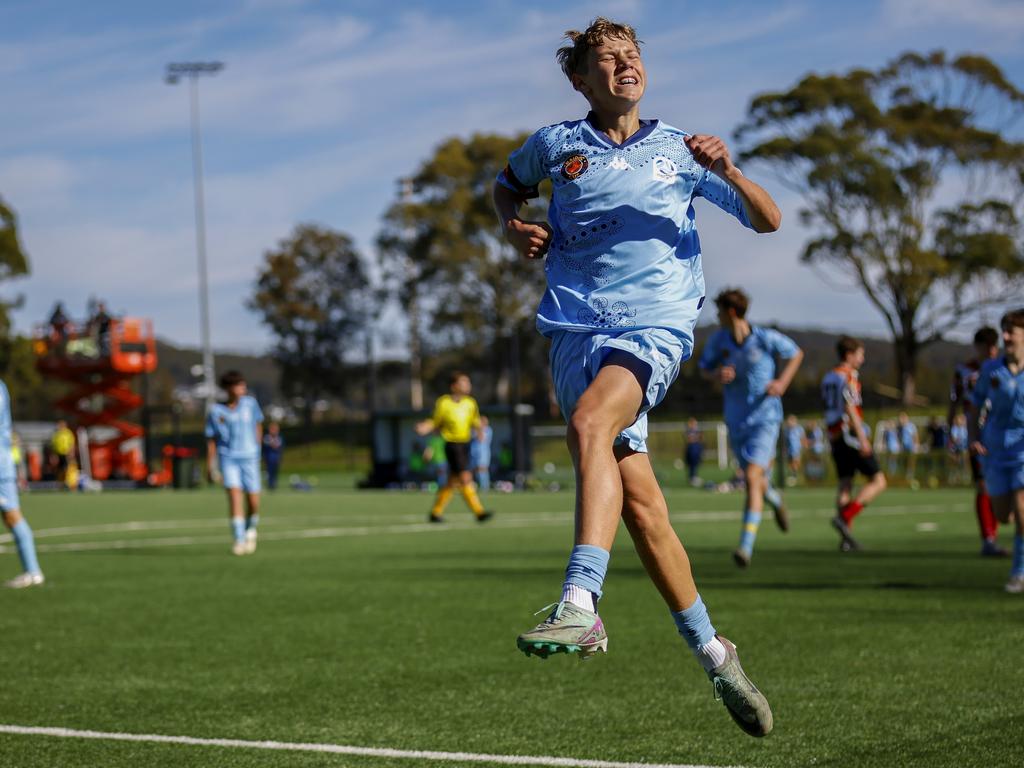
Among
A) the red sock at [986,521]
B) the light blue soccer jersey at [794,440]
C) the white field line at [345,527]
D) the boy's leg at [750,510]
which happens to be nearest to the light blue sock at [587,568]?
the boy's leg at [750,510]

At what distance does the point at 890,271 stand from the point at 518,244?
156 feet

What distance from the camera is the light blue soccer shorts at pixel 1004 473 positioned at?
31.4 feet

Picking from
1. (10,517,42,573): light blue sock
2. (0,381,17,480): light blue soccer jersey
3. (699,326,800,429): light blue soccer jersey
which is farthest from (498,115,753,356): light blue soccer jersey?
(10,517,42,573): light blue sock

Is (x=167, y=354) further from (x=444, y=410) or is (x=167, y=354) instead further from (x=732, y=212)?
(x=732, y=212)

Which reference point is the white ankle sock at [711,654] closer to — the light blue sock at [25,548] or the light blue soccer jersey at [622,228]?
the light blue soccer jersey at [622,228]

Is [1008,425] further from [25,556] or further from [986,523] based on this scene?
[25,556]

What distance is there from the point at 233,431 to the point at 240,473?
49cm

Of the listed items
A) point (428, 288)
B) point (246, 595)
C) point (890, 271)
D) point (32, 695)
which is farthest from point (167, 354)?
point (32, 695)

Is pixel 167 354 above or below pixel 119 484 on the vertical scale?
above

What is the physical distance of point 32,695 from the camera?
660cm

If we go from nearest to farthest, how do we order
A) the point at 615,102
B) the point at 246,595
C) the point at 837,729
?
the point at 615,102
the point at 837,729
the point at 246,595

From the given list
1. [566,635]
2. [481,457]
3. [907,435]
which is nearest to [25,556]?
[566,635]

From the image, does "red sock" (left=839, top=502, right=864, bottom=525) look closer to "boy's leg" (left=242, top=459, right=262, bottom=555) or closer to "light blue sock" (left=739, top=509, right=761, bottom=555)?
"light blue sock" (left=739, top=509, right=761, bottom=555)

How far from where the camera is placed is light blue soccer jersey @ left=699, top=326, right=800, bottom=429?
12.5 meters
